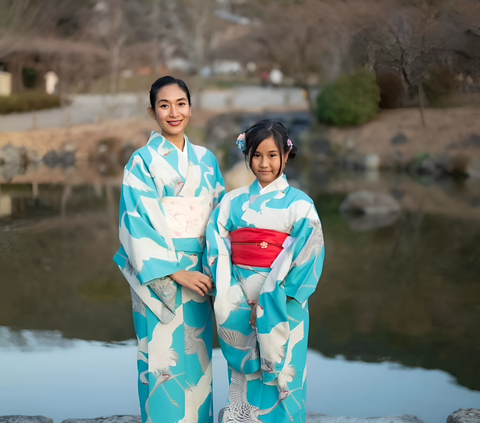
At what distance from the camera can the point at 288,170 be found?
41.8ft

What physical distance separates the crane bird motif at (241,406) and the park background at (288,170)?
0.65 meters

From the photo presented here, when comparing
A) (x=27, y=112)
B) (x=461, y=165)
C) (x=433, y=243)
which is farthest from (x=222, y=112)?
(x=433, y=243)

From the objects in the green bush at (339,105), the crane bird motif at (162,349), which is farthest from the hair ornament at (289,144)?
the green bush at (339,105)

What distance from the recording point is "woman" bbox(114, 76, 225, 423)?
5.69 ft

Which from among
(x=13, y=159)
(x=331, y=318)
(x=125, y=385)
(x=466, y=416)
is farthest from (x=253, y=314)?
(x=13, y=159)

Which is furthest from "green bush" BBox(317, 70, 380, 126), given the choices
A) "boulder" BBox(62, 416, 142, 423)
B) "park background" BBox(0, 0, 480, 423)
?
"boulder" BBox(62, 416, 142, 423)

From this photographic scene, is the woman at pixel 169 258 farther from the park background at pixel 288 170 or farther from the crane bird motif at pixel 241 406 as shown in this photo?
the park background at pixel 288 170

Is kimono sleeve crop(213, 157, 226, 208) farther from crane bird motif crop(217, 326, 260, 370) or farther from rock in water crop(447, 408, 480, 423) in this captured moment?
rock in water crop(447, 408, 480, 423)

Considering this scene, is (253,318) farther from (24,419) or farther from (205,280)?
(24,419)

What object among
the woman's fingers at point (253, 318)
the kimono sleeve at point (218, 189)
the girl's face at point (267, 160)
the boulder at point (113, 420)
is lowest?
the boulder at point (113, 420)

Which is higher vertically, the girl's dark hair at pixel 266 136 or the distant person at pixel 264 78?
the distant person at pixel 264 78

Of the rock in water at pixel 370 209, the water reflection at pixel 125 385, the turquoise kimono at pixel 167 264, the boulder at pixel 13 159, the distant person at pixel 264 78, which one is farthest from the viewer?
the distant person at pixel 264 78

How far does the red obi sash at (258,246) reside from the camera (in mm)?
1680

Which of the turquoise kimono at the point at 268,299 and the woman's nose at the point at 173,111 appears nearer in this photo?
the turquoise kimono at the point at 268,299
